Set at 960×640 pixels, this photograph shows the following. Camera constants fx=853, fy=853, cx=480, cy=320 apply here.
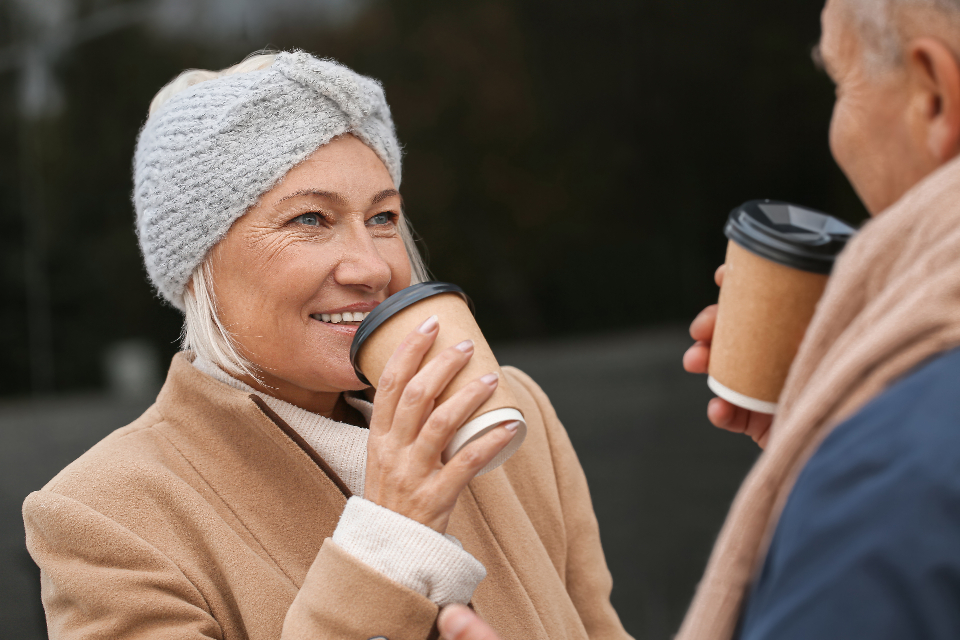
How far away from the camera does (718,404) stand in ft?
5.30

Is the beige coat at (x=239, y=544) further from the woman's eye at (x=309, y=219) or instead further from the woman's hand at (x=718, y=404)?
the woman's hand at (x=718, y=404)

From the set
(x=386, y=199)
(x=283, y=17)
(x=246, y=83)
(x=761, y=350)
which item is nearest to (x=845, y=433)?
(x=761, y=350)

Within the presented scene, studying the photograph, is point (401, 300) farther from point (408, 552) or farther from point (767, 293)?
point (767, 293)

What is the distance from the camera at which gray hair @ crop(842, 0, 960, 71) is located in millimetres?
990

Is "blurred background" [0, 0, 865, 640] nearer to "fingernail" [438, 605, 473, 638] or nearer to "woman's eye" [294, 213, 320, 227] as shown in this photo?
"woman's eye" [294, 213, 320, 227]

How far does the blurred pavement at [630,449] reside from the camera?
5395 mm

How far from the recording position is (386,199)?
2.01m

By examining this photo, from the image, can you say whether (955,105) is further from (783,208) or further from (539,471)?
(539,471)

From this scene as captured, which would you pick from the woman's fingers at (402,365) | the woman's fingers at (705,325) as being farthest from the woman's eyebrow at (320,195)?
the woman's fingers at (705,325)

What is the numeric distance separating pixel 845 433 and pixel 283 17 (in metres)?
5.81

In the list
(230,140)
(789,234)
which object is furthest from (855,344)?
(230,140)

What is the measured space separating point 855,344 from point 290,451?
123 cm

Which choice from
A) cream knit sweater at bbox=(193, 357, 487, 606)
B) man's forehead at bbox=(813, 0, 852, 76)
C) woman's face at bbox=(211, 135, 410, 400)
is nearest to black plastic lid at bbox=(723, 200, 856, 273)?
man's forehead at bbox=(813, 0, 852, 76)

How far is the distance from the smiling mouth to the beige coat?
226 mm
